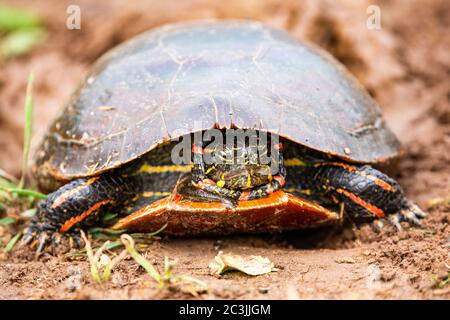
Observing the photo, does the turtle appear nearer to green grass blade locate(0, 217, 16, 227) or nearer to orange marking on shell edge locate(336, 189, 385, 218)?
orange marking on shell edge locate(336, 189, 385, 218)

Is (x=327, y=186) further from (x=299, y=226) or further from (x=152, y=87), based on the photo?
(x=152, y=87)

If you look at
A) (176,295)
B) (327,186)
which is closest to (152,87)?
(327,186)

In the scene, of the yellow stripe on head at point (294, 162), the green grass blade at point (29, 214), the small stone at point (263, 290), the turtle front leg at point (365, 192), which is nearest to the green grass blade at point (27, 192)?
the green grass blade at point (29, 214)

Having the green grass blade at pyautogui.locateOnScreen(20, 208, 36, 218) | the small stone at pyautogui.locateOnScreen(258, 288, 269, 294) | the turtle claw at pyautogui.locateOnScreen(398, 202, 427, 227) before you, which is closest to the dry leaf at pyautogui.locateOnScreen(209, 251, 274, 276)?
the small stone at pyautogui.locateOnScreen(258, 288, 269, 294)

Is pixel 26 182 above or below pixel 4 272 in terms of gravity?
above

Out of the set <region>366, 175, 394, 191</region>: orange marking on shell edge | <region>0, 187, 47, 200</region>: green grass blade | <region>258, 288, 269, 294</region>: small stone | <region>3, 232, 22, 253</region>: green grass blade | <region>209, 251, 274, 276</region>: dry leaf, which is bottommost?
<region>258, 288, 269, 294</region>: small stone

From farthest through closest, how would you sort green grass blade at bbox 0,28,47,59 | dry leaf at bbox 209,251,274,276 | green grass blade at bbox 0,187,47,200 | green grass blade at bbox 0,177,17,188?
green grass blade at bbox 0,28,47,59 → green grass blade at bbox 0,177,17,188 → green grass blade at bbox 0,187,47,200 → dry leaf at bbox 209,251,274,276

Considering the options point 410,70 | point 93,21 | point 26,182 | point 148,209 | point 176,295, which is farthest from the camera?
point 93,21

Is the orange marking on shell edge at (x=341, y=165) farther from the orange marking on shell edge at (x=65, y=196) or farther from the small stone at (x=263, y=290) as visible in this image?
the orange marking on shell edge at (x=65, y=196)
